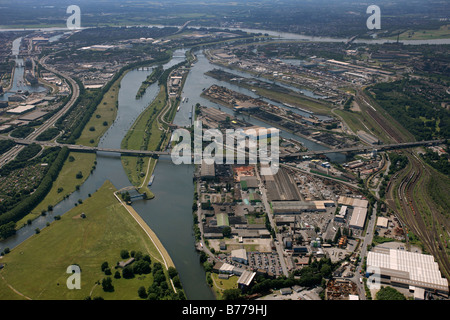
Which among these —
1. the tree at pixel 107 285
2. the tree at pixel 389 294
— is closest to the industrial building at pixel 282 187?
the tree at pixel 389 294

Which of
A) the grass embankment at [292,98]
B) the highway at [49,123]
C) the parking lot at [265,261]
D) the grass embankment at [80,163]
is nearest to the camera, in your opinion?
the parking lot at [265,261]

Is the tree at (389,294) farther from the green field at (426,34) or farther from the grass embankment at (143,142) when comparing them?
the green field at (426,34)

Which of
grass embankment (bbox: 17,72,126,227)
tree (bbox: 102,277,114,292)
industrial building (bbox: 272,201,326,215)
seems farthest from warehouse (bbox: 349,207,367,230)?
grass embankment (bbox: 17,72,126,227)

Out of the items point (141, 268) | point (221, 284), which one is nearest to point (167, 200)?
point (141, 268)

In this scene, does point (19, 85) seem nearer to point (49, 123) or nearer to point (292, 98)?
point (49, 123)

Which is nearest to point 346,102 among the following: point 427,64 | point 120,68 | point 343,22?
point 427,64

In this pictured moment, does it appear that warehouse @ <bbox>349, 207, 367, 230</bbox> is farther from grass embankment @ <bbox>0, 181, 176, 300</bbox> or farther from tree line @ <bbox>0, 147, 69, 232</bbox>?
tree line @ <bbox>0, 147, 69, 232</bbox>

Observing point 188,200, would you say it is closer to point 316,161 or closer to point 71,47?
point 316,161
